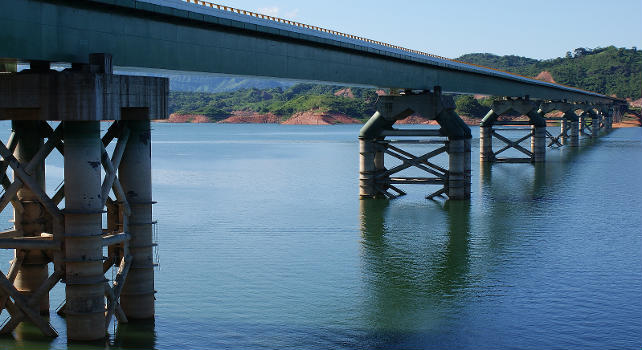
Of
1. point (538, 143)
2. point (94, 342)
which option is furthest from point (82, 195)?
point (538, 143)

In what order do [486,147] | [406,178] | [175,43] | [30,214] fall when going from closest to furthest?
1. [30,214]
2. [175,43]
3. [406,178]
4. [486,147]

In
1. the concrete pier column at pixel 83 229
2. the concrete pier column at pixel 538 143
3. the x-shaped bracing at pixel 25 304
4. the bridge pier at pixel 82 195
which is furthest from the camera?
the concrete pier column at pixel 538 143

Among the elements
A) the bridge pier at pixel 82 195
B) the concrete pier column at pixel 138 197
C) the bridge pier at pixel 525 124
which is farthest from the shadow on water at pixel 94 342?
the bridge pier at pixel 525 124

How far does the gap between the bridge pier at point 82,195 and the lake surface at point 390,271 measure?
3.22 ft

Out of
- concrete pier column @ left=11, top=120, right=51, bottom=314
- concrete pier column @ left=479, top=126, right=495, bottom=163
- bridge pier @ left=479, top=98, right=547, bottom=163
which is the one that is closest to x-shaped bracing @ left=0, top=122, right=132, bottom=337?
concrete pier column @ left=11, top=120, right=51, bottom=314

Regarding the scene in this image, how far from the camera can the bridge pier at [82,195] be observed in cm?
1831

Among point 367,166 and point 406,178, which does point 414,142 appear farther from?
point 367,166

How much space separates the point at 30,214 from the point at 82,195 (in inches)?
136

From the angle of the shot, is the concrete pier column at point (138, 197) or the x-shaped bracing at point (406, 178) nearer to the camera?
the concrete pier column at point (138, 197)

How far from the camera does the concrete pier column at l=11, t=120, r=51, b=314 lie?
21.1 metres

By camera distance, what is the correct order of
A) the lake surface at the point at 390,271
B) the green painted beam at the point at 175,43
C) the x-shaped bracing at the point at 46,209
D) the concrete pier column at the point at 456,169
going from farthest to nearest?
the concrete pier column at the point at 456,169, the lake surface at the point at 390,271, the green painted beam at the point at 175,43, the x-shaped bracing at the point at 46,209

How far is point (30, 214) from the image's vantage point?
21.2 meters

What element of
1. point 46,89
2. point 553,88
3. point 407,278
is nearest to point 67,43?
point 46,89

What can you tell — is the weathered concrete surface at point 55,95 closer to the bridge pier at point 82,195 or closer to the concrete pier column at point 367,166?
the bridge pier at point 82,195
